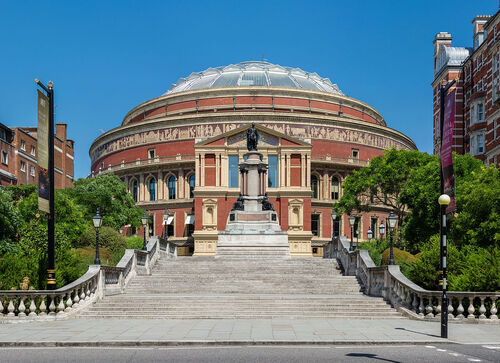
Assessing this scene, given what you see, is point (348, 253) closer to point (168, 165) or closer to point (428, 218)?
point (428, 218)

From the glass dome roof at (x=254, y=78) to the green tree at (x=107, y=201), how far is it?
2735 centimetres

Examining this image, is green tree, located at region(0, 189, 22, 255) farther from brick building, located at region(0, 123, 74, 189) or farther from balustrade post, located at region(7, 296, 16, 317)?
brick building, located at region(0, 123, 74, 189)

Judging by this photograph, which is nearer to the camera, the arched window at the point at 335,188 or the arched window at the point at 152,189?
the arched window at the point at 335,188

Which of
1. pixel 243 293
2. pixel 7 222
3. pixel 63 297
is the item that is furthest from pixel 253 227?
pixel 63 297

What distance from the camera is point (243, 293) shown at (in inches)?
1105

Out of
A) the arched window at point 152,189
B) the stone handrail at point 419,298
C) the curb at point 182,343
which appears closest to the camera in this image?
the curb at point 182,343

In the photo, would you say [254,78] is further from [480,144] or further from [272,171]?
[480,144]

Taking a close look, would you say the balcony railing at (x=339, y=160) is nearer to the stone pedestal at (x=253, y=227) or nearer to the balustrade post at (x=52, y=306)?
the stone pedestal at (x=253, y=227)

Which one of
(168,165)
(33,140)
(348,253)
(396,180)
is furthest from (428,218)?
(33,140)

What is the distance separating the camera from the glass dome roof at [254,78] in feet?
288

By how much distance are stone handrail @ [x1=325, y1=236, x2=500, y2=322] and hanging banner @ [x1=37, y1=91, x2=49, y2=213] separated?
13570mm

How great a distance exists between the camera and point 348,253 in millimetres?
32938

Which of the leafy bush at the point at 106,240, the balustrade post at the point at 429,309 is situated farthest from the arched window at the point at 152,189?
the balustrade post at the point at 429,309

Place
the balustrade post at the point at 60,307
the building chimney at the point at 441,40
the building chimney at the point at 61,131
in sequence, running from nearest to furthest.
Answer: the balustrade post at the point at 60,307 < the building chimney at the point at 441,40 < the building chimney at the point at 61,131
